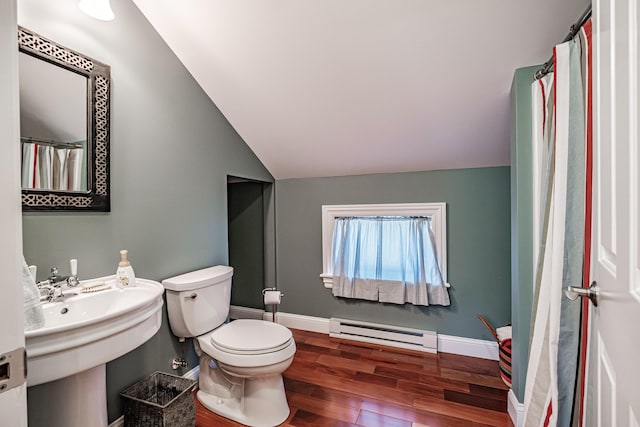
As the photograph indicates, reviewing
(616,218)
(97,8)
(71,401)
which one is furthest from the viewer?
(97,8)

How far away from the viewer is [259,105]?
221cm

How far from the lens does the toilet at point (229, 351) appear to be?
5.49 ft

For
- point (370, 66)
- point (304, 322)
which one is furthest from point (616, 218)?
point (304, 322)

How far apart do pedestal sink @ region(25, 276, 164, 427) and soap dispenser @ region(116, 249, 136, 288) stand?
0.15ft

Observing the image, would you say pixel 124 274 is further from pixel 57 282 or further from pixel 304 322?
pixel 304 322

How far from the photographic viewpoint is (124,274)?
4.93 ft

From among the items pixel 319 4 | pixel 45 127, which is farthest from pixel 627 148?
pixel 45 127

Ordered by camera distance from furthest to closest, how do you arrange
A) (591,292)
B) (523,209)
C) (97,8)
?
(523,209)
(97,8)
(591,292)

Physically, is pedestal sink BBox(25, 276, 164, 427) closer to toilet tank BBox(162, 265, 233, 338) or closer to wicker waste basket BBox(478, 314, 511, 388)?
toilet tank BBox(162, 265, 233, 338)

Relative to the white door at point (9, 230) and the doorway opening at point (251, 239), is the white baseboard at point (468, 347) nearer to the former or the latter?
the doorway opening at point (251, 239)

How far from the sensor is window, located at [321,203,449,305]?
254 centimetres

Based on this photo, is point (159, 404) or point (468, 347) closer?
point (159, 404)

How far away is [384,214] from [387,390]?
4.48 feet

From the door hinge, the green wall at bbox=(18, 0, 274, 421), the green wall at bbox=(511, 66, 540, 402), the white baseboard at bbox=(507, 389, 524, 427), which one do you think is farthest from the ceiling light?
the white baseboard at bbox=(507, 389, 524, 427)
